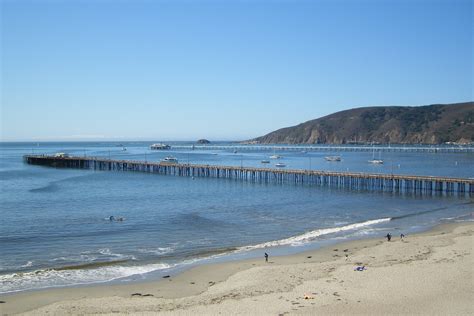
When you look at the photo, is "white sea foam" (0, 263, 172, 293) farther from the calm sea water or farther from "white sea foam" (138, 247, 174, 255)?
"white sea foam" (138, 247, 174, 255)

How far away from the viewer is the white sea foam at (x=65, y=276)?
17578mm

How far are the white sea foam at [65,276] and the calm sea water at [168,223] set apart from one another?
4 cm

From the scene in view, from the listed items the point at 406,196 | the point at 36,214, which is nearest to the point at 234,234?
the point at 36,214

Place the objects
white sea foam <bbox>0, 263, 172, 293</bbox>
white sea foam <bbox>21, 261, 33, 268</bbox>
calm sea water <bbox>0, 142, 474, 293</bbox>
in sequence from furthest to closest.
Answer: calm sea water <bbox>0, 142, 474, 293</bbox> < white sea foam <bbox>21, 261, 33, 268</bbox> < white sea foam <bbox>0, 263, 172, 293</bbox>

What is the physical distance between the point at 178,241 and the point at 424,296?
44.2 ft

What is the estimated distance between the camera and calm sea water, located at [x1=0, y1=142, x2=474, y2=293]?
20.6 metres

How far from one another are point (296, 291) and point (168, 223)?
52.5ft

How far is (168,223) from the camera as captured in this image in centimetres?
3069

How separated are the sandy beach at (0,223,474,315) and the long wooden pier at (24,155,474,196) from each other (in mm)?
27401

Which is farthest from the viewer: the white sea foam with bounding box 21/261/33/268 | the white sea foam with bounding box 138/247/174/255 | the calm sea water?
the white sea foam with bounding box 138/247/174/255

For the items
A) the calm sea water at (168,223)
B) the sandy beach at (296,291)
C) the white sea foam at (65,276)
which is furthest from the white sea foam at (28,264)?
the sandy beach at (296,291)

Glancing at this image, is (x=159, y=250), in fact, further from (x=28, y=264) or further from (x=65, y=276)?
(x=28, y=264)

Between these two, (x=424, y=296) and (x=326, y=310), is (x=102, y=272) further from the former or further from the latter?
(x=424, y=296)

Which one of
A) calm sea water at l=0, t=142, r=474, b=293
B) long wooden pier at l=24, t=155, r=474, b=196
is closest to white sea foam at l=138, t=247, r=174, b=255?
calm sea water at l=0, t=142, r=474, b=293
